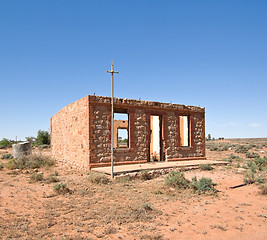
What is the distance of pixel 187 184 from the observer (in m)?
8.84

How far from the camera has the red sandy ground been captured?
4.91 m

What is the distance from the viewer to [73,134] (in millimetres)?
13789

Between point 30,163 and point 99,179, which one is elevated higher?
point 30,163

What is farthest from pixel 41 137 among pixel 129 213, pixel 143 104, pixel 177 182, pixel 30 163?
pixel 129 213

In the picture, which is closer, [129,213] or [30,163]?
[129,213]

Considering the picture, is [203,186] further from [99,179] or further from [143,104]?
[143,104]

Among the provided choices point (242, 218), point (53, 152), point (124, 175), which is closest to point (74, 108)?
point (124, 175)

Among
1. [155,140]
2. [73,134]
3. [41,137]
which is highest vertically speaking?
[73,134]

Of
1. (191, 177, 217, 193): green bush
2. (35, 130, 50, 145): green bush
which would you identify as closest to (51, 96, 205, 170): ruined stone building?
(191, 177, 217, 193): green bush

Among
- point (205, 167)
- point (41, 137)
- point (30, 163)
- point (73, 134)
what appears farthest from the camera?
point (41, 137)

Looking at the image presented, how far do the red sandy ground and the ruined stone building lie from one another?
3.03 metres

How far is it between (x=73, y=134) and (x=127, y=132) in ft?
11.1

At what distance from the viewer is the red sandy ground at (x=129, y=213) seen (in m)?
4.91

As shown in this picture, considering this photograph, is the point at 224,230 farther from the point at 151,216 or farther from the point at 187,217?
the point at 151,216
